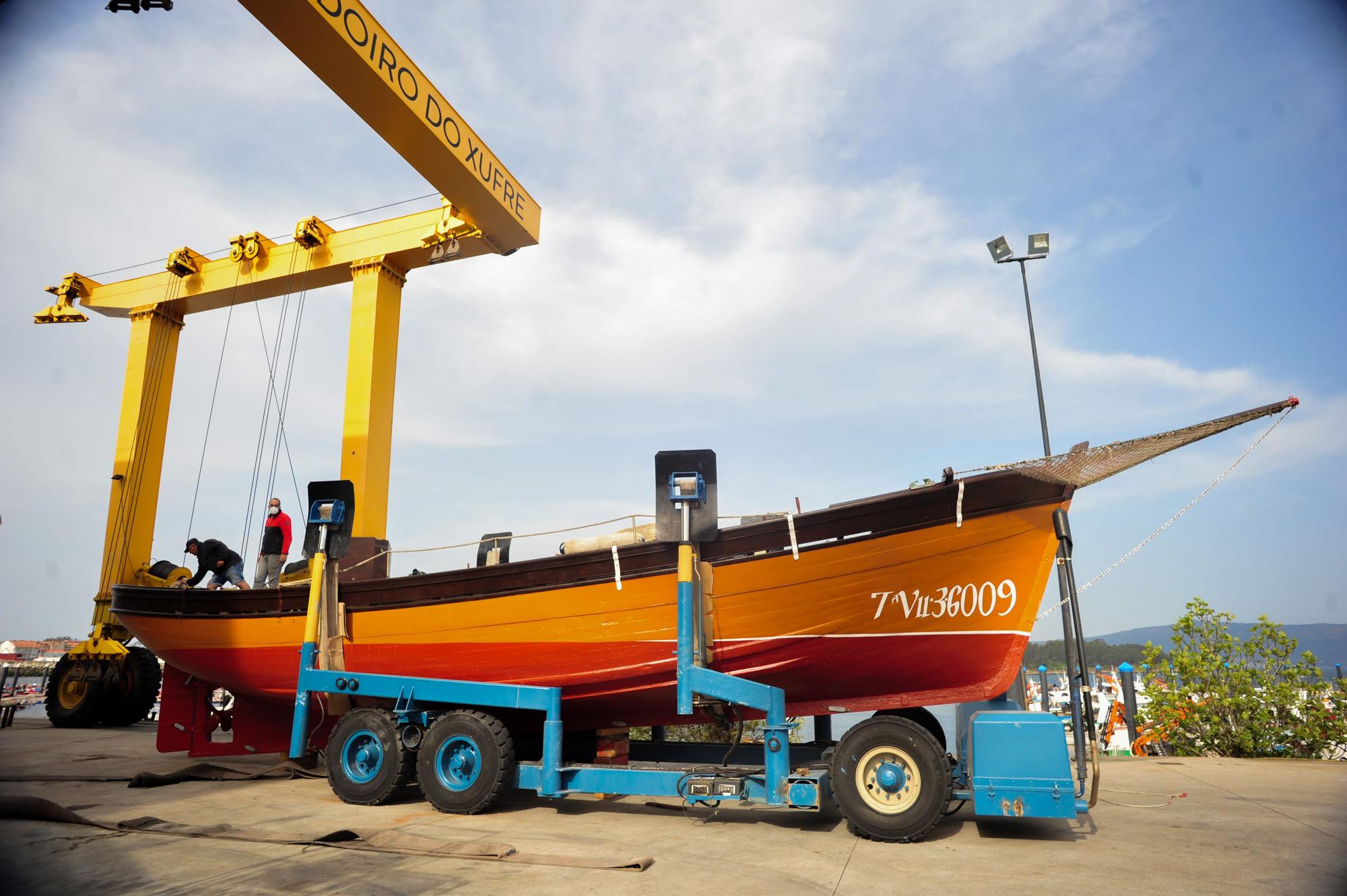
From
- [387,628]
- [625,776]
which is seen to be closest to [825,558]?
[625,776]

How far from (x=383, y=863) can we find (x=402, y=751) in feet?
6.14

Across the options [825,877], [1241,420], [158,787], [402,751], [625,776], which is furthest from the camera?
[158,787]

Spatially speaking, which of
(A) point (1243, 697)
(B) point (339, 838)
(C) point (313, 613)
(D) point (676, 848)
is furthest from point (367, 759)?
(A) point (1243, 697)

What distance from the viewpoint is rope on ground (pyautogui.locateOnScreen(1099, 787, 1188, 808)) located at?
600cm

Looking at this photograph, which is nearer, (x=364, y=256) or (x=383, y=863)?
(x=383, y=863)

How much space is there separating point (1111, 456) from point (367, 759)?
588cm

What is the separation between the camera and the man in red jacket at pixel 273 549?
891 cm

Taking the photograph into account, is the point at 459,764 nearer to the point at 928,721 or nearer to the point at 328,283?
the point at 928,721

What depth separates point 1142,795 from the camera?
21.4 ft

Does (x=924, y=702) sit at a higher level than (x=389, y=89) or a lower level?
lower

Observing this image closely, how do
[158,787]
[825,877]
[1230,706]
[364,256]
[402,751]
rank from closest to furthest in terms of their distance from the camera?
[825,877] → [402,751] → [158,787] → [1230,706] → [364,256]

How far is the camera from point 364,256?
10336 mm

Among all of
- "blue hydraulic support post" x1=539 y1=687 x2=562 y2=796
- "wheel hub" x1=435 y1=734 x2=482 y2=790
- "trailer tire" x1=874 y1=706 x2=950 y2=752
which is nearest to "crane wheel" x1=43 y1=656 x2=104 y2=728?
"wheel hub" x1=435 y1=734 x2=482 y2=790

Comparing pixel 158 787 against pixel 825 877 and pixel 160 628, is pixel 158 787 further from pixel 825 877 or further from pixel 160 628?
pixel 825 877
